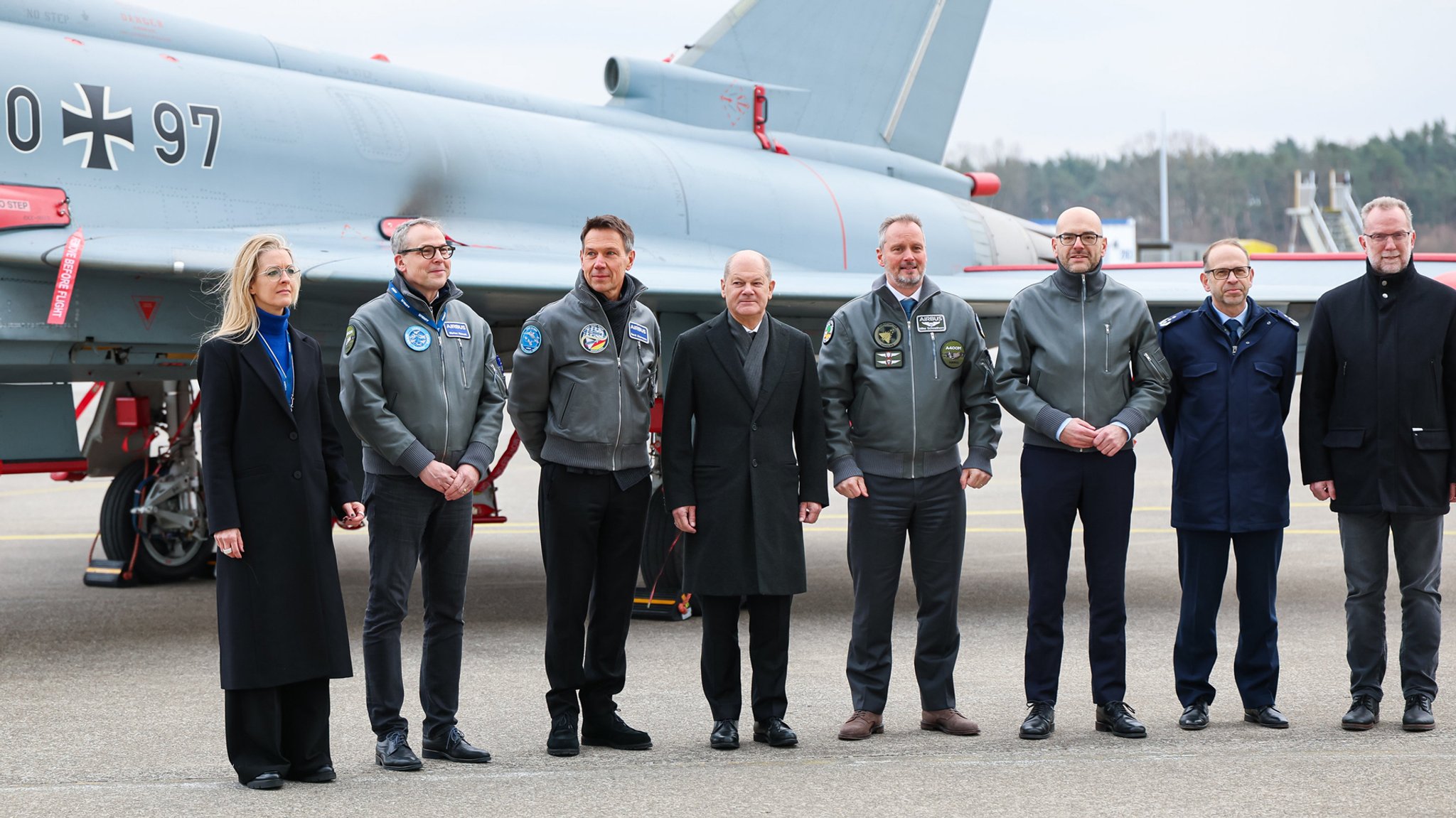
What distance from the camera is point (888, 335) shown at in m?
5.16

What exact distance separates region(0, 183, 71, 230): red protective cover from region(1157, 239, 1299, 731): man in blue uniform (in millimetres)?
5072

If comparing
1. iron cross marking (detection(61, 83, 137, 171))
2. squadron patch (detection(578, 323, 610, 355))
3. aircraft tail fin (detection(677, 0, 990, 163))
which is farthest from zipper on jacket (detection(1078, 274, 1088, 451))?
aircraft tail fin (detection(677, 0, 990, 163))

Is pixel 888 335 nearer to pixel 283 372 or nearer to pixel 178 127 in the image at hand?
pixel 283 372

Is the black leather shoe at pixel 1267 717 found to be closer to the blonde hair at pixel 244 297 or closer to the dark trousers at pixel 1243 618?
the dark trousers at pixel 1243 618

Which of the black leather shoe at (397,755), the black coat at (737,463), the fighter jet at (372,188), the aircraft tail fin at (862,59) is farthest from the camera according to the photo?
the aircraft tail fin at (862,59)

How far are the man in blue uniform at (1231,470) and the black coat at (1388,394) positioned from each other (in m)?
0.18

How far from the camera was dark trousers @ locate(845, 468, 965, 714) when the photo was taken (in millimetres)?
5117

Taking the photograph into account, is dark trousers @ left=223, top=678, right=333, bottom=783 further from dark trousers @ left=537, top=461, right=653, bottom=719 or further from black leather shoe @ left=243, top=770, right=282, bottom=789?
dark trousers @ left=537, top=461, right=653, bottom=719

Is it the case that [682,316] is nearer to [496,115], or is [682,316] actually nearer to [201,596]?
[496,115]

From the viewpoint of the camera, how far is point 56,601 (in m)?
8.46

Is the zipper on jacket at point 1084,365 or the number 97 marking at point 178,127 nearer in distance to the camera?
the zipper on jacket at point 1084,365

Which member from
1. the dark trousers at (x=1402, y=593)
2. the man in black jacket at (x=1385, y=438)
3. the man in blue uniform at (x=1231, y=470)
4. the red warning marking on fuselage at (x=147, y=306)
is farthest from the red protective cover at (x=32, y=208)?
the dark trousers at (x=1402, y=593)

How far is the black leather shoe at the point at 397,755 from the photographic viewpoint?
15.0ft

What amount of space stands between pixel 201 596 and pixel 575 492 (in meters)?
4.83
